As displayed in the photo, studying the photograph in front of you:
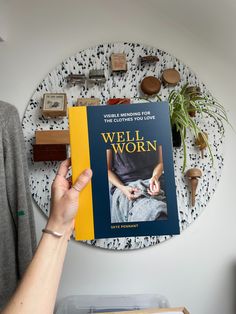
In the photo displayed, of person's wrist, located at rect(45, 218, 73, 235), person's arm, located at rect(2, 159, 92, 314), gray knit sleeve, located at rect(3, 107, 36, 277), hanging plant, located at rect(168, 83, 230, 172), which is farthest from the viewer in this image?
hanging plant, located at rect(168, 83, 230, 172)

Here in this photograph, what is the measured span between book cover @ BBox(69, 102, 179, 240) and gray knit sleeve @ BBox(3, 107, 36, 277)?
10.9 inches

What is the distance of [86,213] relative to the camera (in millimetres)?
789

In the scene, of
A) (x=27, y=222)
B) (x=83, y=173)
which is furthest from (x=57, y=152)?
(x=83, y=173)

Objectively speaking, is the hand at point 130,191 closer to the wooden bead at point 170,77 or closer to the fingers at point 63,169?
the fingers at point 63,169

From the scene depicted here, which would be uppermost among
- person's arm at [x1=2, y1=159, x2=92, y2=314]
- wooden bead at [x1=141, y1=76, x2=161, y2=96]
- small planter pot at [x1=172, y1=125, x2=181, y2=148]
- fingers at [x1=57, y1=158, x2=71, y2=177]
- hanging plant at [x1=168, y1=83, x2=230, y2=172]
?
wooden bead at [x1=141, y1=76, x2=161, y2=96]

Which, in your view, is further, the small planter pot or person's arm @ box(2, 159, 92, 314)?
the small planter pot

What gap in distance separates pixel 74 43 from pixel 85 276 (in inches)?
43.3

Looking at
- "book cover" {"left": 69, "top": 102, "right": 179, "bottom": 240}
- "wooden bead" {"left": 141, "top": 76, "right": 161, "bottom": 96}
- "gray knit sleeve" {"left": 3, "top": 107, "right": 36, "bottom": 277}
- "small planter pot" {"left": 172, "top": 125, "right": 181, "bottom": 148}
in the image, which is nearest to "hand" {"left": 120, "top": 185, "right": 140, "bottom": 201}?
"book cover" {"left": 69, "top": 102, "right": 179, "bottom": 240}

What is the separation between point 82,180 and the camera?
752 millimetres

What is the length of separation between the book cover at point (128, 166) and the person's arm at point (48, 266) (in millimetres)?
97

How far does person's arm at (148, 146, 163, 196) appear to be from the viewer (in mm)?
815

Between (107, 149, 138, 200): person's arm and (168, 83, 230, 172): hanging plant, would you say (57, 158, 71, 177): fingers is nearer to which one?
(107, 149, 138, 200): person's arm

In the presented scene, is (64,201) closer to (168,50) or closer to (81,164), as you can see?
(81,164)

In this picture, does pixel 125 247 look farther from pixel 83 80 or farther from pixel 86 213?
pixel 83 80
